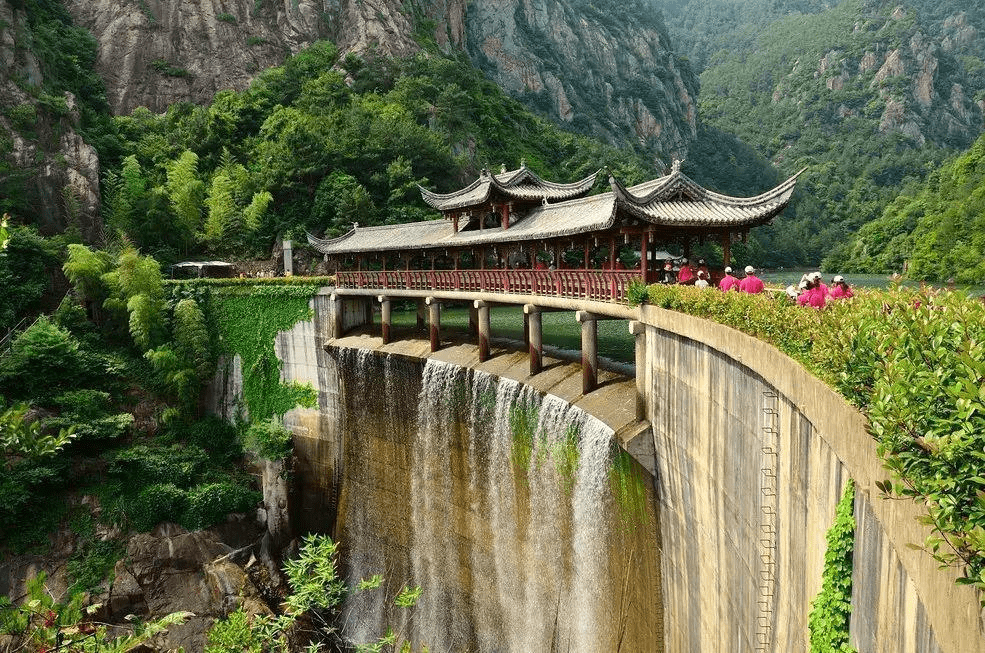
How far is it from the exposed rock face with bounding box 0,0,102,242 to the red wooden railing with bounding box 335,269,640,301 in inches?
947

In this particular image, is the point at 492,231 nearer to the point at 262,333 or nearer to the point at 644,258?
the point at 644,258

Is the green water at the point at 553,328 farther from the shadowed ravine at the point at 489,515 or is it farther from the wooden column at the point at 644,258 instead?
the wooden column at the point at 644,258

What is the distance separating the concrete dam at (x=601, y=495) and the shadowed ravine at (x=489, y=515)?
0.07 metres

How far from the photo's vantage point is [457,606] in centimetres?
2306

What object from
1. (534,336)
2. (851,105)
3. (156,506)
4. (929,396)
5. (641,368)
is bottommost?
(156,506)

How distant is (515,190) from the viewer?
91.0ft

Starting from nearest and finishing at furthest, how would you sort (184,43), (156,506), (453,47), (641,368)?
(641,368)
(156,506)
(184,43)
(453,47)

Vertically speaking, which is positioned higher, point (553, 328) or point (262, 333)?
point (262, 333)

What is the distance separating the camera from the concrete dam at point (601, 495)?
721cm

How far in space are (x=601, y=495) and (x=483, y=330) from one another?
942 cm

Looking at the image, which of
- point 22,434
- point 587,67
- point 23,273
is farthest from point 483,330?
point 587,67

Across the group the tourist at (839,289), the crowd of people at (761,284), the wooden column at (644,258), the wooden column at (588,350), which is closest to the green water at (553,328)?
the wooden column at (588,350)

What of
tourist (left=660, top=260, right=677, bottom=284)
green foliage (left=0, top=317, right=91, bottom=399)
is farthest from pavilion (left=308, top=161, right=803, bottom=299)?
green foliage (left=0, top=317, right=91, bottom=399)

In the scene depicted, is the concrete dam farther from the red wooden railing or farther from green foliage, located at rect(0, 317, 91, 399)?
Result: green foliage, located at rect(0, 317, 91, 399)
